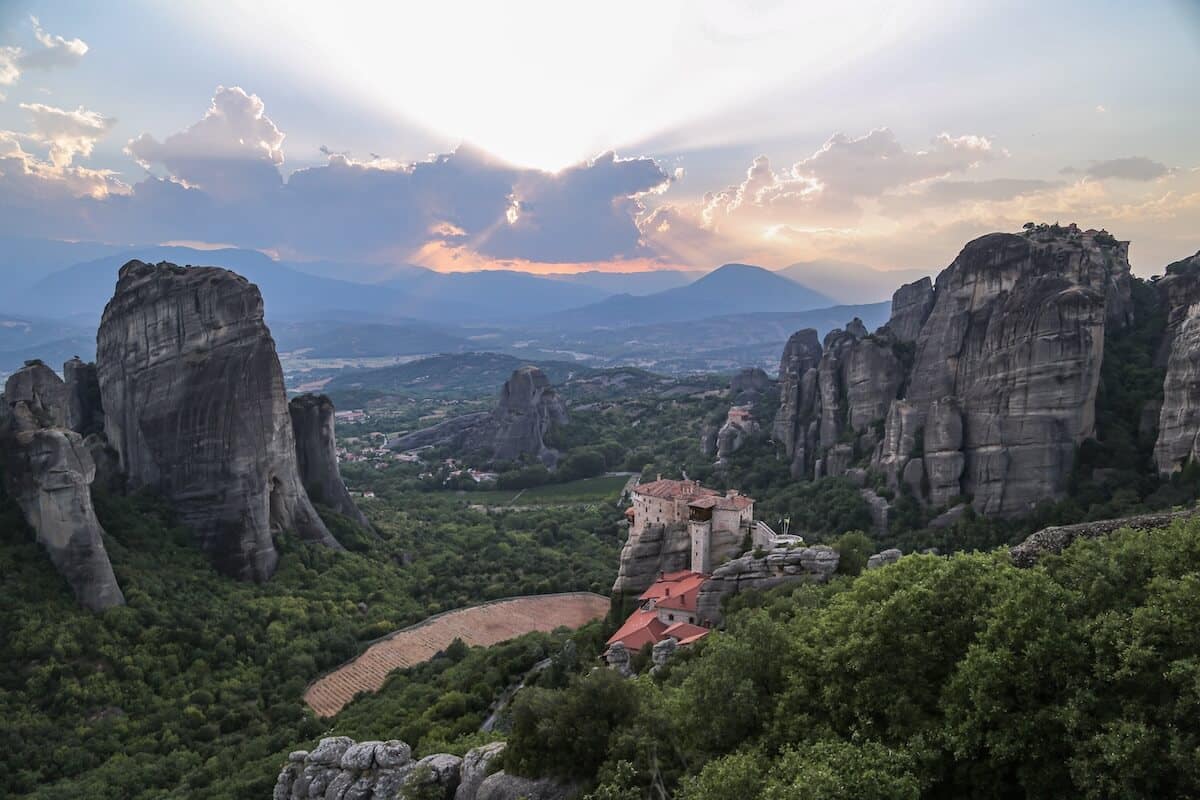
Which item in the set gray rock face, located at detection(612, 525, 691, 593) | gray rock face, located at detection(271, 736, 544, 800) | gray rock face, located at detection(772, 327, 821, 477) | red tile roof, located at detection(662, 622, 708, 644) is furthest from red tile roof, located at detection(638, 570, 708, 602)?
gray rock face, located at detection(772, 327, 821, 477)

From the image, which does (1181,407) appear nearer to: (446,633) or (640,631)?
(640,631)

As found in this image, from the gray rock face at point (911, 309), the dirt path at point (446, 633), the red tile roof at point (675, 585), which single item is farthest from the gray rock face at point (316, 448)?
the gray rock face at point (911, 309)

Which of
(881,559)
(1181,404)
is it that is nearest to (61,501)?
(881,559)

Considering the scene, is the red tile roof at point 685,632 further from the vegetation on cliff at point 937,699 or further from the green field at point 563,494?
the green field at point 563,494

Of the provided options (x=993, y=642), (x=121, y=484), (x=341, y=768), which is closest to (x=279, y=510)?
(x=121, y=484)

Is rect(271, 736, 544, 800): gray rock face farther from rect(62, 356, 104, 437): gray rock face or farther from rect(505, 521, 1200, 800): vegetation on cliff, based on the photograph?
rect(62, 356, 104, 437): gray rock face
